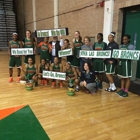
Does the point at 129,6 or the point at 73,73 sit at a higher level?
the point at 129,6

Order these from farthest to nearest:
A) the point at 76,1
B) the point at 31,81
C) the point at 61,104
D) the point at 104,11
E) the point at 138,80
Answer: the point at 76,1 → the point at 104,11 → the point at 138,80 → the point at 31,81 → the point at 61,104

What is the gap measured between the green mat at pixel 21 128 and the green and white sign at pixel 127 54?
88.2 inches

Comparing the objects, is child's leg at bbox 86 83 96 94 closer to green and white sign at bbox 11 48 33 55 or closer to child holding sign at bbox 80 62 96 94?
child holding sign at bbox 80 62 96 94

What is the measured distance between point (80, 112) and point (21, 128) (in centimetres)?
105

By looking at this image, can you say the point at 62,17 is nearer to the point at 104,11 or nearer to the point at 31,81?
the point at 104,11

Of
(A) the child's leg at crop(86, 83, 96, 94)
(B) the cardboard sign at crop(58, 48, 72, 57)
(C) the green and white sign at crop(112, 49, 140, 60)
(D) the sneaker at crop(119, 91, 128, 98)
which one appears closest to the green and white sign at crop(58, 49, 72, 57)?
(B) the cardboard sign at crop(58, 48, 72, 57)

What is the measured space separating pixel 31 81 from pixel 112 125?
8.13 feet

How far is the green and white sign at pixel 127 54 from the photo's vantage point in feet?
10.8

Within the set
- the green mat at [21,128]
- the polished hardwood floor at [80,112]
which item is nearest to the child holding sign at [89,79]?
the polished hardwood floor at [80,112]

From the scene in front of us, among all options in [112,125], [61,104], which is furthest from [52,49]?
[112,125]

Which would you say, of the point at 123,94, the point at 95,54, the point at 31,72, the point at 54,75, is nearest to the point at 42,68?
the point at 31,72

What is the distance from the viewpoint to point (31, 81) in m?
4.09

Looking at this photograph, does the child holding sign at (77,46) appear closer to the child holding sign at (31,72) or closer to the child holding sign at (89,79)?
the child holding sign at (89,79)

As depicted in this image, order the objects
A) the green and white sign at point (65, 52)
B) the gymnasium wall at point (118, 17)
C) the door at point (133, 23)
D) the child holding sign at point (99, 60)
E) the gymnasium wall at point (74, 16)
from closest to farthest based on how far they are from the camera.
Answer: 1. the child holding sign at point (99, 60)
2. the green and white sign at point (65, 52)
3. the door at point (133, 23)
4. the gymnasium wall at point (118, 17)
5. the gymnasium wall at point (74, 16)
